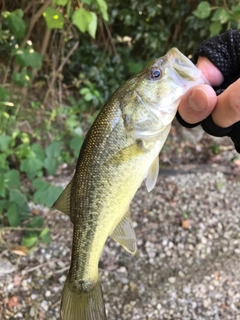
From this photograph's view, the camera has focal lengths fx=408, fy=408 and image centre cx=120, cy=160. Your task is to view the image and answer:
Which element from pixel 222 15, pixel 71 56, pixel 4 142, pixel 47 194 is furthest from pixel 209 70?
pixel 71 56

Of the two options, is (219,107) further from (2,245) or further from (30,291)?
(2,245)

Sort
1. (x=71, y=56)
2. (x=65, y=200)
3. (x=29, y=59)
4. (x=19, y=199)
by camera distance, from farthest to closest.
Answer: (x=71, y=56) < (x=29, y=59) < (x=19, y=199) < (x=65, y=200)

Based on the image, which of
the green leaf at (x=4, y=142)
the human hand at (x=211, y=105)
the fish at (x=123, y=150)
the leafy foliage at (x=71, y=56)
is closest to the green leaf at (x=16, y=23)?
the leafy foliage at (x=71, y=56)

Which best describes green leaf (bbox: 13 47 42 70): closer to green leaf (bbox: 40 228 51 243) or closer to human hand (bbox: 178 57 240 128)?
green leaf (bbox: 40 228 51 243)

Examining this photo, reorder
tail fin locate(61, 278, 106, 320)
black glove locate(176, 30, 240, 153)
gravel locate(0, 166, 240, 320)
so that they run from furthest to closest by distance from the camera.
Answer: gravel locate(0, 166, 240, 320)
tail fin locate(61, 278, 106, 320)
black glove locate(176, 30, 240, 153)

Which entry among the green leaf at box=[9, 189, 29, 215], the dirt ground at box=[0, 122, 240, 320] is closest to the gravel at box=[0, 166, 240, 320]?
the dirt ground at box=[0, 122, 240, 320]

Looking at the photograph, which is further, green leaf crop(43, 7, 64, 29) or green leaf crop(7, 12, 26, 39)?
green leaf crop(7, 12, 26, 39)

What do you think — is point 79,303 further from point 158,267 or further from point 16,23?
point 16,23
